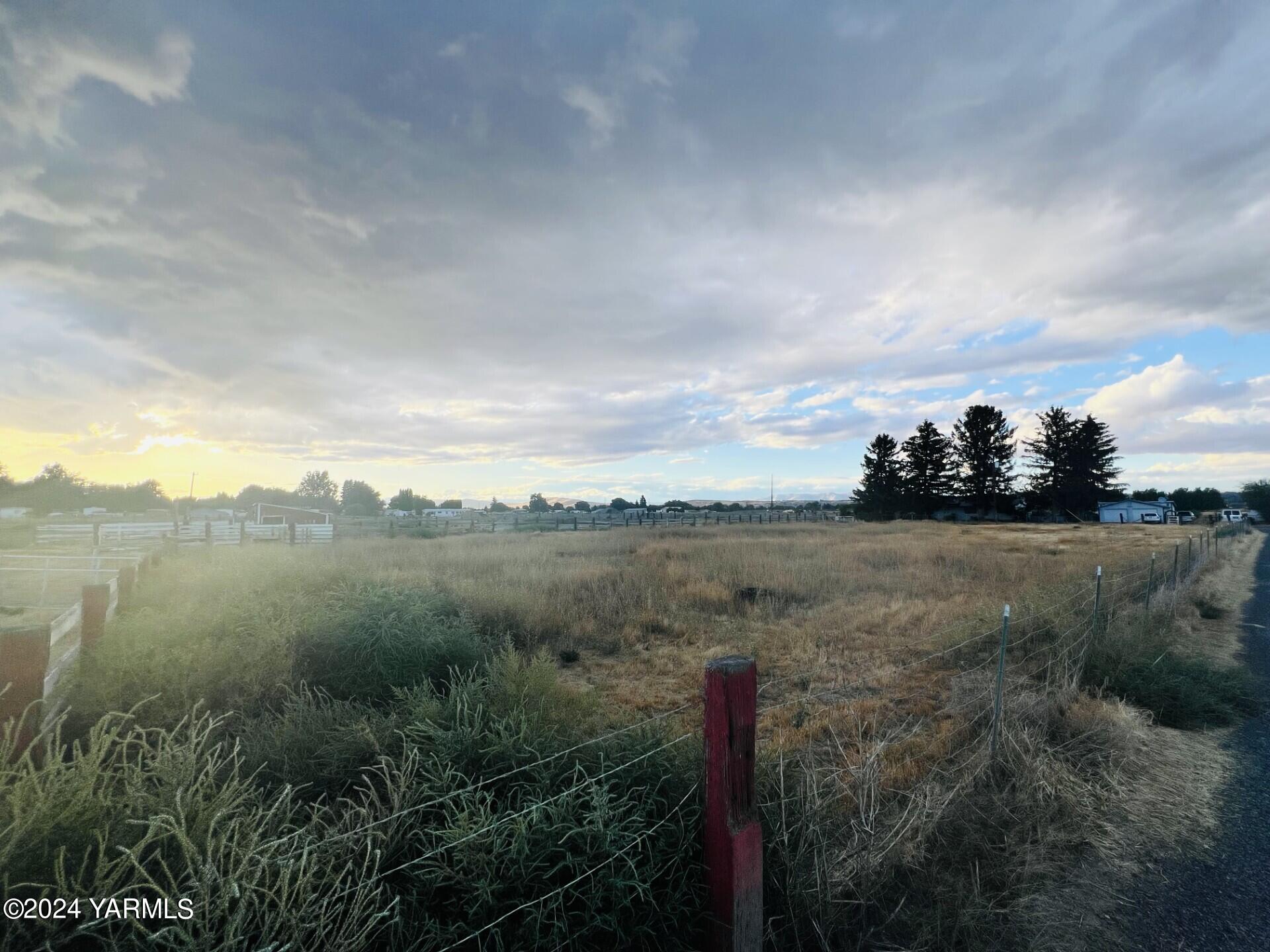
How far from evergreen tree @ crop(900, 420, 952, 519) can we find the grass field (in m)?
54.0

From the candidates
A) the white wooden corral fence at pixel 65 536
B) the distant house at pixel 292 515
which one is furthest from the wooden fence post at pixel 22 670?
the distant house at pixel 292 515

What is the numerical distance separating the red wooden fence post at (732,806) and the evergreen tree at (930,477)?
63970 mm

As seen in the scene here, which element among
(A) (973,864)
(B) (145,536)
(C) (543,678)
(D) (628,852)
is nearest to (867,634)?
(A) (973,864)

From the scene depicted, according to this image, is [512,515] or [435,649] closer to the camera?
[435,649]

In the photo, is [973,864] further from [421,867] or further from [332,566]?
[332,566]

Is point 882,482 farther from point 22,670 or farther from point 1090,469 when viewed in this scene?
point 22,670

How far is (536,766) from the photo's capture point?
8.78 ft

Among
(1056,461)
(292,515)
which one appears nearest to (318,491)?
(292,515)

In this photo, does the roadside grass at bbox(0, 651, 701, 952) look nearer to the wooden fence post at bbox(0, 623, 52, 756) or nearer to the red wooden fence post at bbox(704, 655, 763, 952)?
the red wooden fence post at bbox(704, 655, 763, 952)

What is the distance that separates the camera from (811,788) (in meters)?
3.04

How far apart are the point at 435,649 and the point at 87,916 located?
444 cm

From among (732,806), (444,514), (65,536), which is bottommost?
(732,806)

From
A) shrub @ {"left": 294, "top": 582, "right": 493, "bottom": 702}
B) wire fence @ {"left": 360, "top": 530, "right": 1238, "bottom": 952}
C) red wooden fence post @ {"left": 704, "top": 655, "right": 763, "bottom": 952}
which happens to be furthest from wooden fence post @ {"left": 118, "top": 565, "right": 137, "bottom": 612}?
red wooden fence post @ {"left": 704, "top": 655, "right": 763, "bottom": 952}

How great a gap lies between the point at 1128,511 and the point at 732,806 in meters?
77.6
